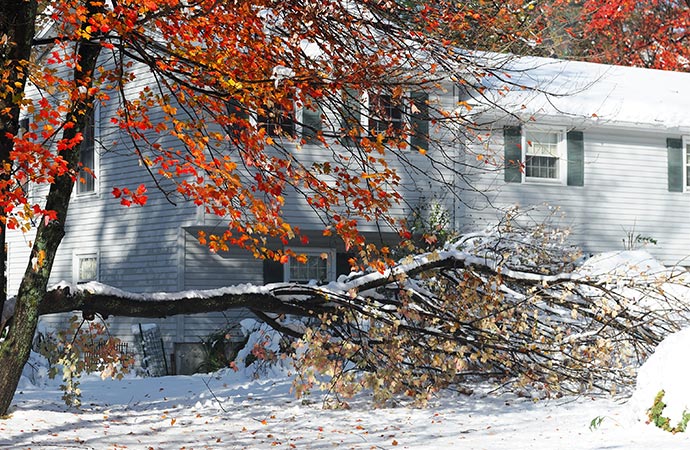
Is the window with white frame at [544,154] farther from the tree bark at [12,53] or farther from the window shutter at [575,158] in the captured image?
the tree bark at [12,53]

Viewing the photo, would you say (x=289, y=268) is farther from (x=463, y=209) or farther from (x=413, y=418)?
(x=413, y=418)

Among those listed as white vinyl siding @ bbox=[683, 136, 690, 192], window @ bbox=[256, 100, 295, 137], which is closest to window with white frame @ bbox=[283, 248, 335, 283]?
window @ bbox=[256, 100, 295, 137]

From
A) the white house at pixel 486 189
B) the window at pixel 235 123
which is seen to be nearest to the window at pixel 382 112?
the white house at pixel 486 189

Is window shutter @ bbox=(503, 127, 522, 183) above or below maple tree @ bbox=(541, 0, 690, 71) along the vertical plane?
below

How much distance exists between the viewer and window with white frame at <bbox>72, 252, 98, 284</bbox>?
2172cm

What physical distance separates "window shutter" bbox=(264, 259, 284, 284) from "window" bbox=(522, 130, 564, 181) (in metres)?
5.88

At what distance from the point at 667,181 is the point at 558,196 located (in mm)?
3046

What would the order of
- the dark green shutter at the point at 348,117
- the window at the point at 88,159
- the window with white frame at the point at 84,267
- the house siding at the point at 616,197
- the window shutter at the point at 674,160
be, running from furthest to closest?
the window shutter at the point at 674,160 → the window with white frame at the point at 84,267 → the house siding at the point at 616,197 → the window at the point at 88,159 → the dark green shutter at the point at 348,117

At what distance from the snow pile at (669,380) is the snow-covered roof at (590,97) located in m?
11.2

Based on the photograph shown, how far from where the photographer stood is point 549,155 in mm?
21719

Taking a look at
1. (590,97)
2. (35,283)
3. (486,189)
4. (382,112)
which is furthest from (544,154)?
(35,283)

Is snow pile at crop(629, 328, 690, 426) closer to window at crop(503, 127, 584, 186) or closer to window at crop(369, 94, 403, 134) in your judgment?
window at crop(369, 94, 403, 134)

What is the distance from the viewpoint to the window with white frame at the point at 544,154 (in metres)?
21.8

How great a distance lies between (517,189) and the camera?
21.5 meters
